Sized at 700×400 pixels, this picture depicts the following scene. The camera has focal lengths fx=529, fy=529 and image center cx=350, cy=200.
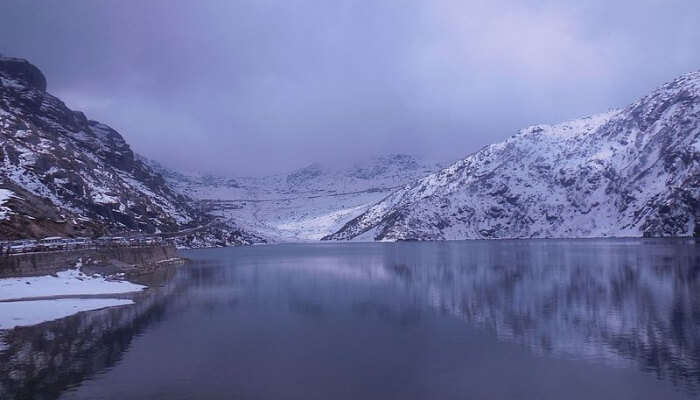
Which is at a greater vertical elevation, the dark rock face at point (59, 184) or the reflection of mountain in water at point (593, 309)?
the dark rock face at point (59, 184)

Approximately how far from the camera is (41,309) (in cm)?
4694

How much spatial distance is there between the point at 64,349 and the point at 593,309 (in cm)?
4242

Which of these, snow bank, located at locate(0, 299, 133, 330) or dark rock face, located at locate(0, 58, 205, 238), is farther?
dark rock face, located at locate(0, 58, 205, 238)

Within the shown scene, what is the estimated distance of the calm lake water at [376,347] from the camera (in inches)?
1004

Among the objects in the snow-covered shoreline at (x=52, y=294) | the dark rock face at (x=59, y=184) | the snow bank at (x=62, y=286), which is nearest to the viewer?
the snow-covered shoreline at (x=52, y=294)

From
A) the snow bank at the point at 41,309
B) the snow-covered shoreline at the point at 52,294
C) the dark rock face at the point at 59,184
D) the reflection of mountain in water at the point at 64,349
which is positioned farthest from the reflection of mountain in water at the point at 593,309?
the dark rock face at the point at 59,184

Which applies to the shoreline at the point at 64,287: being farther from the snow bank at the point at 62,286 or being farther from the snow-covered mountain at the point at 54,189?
the snow-covered mountain at the point at 54,189

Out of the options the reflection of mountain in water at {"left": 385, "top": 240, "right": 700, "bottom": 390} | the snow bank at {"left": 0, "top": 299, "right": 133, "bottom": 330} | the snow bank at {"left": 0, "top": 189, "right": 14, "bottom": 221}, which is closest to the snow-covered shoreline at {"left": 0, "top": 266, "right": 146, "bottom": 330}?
the snow bank at {"left": 0, "top": 299, "right": 133, "bottom": 330}

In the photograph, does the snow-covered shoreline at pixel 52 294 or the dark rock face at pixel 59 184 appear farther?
the dark rock face at pixel 59 184

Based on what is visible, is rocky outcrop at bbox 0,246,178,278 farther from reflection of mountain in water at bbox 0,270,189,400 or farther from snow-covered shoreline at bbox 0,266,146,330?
reflection of mountain in water at bbox 0,270,189,400

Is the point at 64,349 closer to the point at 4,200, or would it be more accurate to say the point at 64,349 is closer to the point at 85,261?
the point at 85,261

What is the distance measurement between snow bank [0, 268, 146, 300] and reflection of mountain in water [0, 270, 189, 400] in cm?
1074

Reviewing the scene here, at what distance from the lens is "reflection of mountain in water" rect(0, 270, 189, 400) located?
26.0 metres

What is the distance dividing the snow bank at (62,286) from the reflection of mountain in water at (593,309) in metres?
36.8
